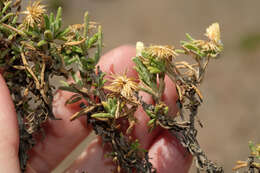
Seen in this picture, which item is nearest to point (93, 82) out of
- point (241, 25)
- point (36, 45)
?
point (36, 45)

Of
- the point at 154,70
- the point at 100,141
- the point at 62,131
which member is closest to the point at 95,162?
the point at 100,141

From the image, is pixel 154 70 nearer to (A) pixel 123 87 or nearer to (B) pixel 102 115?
(A) pixel 123 87

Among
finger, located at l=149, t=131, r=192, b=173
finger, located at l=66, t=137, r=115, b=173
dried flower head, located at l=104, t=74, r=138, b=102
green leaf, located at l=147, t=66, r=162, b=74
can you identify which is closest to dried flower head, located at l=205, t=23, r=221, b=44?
green leaf, located at l=147, t=66, r=162, b=74

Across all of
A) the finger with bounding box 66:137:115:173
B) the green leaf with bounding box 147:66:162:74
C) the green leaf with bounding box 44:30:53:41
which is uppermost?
the green leaf with bounding box 44:30:53:41

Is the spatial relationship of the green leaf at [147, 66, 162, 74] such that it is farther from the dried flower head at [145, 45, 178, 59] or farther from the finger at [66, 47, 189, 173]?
the finger at [66, 47, 189, 173]

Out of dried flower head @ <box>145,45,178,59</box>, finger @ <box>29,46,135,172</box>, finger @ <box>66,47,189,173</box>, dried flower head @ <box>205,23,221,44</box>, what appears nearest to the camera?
dried flower head @ <box>145,45,178,59</box>

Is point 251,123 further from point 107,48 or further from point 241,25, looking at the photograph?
point 107,48

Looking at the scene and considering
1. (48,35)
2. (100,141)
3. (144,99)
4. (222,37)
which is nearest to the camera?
(48,35)
